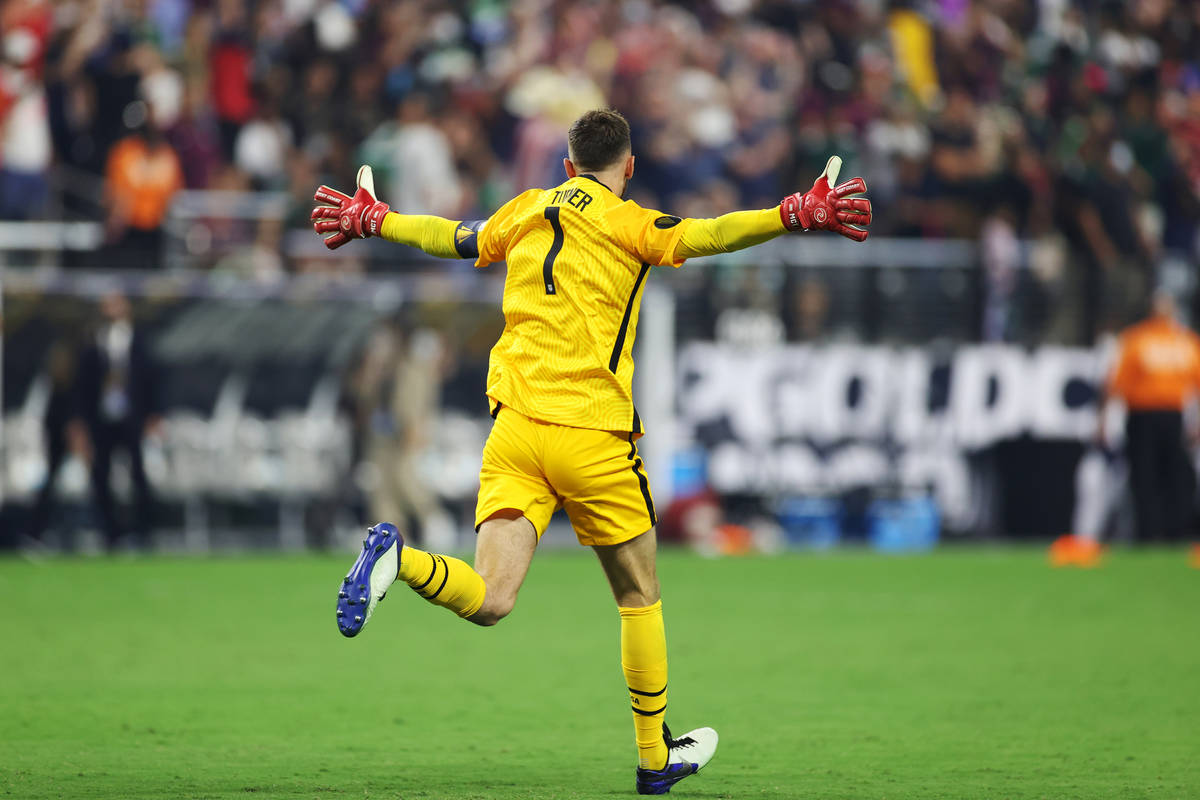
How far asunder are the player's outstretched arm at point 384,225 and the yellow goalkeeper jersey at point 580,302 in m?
0.34

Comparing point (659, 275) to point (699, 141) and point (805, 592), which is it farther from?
point (805, 592)

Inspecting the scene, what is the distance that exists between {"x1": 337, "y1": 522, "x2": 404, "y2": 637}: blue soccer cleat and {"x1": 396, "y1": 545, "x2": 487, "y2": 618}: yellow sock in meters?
0.05

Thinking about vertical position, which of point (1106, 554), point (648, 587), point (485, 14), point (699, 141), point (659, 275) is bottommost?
point (1106, 554)

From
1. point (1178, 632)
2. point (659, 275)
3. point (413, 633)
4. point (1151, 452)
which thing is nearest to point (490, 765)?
point (413, 633)

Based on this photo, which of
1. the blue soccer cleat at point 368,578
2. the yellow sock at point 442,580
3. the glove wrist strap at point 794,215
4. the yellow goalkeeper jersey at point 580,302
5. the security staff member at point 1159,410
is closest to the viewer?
the blue soccer cleat at point 368,578

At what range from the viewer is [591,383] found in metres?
5.89

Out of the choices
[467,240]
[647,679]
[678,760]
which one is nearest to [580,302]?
[467,240]

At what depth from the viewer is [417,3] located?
19.6 metres

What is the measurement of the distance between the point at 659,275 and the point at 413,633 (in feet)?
23.0

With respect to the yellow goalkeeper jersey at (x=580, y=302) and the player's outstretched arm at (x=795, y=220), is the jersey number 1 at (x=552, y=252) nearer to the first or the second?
the yellow goalkeeper jersey at (x=580, y=302)

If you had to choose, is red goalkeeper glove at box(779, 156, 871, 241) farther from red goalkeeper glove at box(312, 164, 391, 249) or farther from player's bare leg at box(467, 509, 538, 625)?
red goalkeeper glove at box(312, 164, 391, 249)

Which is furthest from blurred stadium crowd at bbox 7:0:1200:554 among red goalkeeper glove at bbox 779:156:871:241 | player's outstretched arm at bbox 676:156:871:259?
red goalkeeper glove at bbox 779:156:871:241

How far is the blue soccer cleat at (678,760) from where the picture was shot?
5914 millimetres

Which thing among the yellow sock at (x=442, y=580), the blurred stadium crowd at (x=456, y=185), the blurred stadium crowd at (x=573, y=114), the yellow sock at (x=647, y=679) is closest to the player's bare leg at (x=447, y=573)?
the yellow sock at (x=442, y=580)
